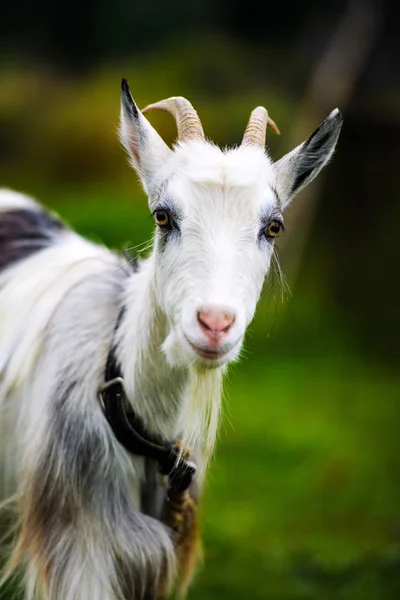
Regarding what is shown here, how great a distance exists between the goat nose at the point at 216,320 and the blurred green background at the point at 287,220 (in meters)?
0.54

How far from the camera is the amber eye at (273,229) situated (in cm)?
317

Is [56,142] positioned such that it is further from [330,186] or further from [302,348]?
[302,348]

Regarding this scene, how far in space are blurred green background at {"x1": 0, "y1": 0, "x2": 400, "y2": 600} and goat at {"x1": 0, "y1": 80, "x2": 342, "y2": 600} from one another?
14.9 inches

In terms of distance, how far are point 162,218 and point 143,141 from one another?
1.03 ft

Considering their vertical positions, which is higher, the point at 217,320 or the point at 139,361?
the point at 217,320

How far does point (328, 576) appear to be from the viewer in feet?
17.4

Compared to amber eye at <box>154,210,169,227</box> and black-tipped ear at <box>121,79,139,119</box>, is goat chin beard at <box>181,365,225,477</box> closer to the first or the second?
amber eye at <box>154,210,169,227</box>

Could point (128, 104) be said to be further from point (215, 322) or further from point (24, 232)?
point (24, 232)

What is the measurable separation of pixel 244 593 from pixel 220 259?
2.59 meters

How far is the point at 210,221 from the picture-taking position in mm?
3064

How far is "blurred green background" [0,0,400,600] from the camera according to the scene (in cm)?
576

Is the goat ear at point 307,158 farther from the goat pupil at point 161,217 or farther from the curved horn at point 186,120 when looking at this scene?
the goat pupil at point 161,217

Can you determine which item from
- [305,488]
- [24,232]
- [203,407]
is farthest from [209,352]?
[305,488]

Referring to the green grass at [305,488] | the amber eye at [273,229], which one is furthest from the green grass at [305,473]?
the amber eye at [273,229]
